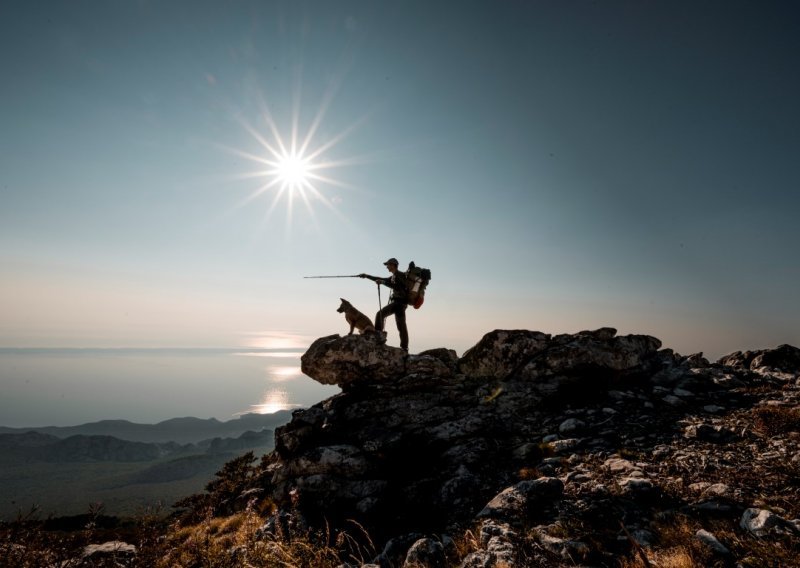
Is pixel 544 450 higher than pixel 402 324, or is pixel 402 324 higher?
pixel 402 324

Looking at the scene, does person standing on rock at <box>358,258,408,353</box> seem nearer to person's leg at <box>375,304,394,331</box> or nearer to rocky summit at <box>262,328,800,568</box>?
person's leg at <box>375,304,394,331</box>

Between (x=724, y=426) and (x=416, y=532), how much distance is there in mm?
8523

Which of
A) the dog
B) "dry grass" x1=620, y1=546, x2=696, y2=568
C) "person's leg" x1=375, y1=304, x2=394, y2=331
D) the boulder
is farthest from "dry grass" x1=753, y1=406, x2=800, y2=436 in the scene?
the dog

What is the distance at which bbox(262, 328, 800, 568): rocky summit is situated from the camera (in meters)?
5.83

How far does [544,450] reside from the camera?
9.56 meters

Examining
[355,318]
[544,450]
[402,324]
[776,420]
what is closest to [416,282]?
[402,324]

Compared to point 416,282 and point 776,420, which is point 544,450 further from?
point 416,282

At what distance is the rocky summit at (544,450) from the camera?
5.83 m

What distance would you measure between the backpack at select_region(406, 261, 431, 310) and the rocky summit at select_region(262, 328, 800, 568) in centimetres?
253

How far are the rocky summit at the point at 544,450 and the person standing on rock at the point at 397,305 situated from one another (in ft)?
3.85

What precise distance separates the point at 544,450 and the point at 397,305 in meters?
8.83

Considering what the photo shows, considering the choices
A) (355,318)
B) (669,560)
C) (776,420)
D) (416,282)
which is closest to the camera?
(669,560)

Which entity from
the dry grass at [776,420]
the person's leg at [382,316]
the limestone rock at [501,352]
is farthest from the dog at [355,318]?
the dry grass at [776,420]

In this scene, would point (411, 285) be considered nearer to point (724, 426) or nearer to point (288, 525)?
point (288, 525)
